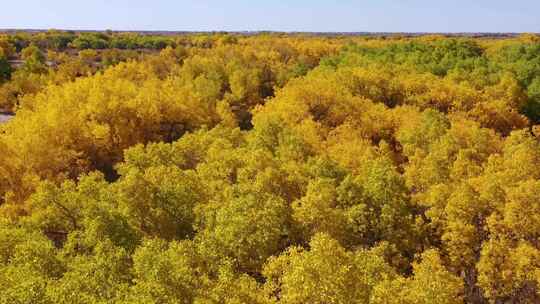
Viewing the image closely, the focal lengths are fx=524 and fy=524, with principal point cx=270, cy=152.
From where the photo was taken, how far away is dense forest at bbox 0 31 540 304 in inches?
1144

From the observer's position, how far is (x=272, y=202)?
128ft

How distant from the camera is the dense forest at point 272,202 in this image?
29.0 m

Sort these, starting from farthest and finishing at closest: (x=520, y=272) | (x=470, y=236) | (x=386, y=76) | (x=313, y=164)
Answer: (x=386, y=76)
(x=313, y=164)
(x=470, y=236)
(x=520, y=272)

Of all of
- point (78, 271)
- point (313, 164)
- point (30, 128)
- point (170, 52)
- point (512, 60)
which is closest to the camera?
point (78, 271)

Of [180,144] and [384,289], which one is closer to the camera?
[384,289]

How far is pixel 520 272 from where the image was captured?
34844 millimetres

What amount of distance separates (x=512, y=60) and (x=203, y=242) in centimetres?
12768

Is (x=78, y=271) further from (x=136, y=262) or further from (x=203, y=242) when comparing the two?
(x=203, y=242)

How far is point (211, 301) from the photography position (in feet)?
88.3

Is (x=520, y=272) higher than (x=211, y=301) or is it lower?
lower

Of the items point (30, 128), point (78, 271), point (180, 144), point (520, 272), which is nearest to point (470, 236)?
point (520, 272)

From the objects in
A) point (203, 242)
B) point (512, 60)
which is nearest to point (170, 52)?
point (512, 60)

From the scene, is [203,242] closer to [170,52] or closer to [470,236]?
[470,236]

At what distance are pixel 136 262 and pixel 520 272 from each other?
24.9m
